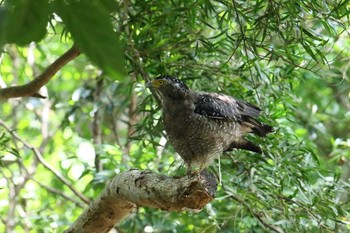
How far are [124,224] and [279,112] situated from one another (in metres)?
1.12

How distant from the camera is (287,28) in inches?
75.6

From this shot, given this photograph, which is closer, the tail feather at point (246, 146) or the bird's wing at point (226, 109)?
the bird's wing at point (226, 109)

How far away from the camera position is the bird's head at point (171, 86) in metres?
2.10

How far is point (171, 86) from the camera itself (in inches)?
83.0

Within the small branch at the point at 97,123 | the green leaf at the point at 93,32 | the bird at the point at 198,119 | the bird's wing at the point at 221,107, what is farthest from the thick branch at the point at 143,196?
the green leaf at the point at 93,32

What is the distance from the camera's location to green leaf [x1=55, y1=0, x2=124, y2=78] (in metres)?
0.54

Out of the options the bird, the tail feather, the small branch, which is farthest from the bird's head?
the small branch

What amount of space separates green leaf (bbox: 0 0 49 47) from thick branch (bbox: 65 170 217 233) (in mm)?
1102

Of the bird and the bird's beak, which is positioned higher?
the bird's beak

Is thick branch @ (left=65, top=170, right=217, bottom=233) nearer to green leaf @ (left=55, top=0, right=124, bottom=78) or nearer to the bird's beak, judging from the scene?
the bird's beak

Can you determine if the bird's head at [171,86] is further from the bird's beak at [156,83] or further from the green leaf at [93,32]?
the green leaf at [93,32]

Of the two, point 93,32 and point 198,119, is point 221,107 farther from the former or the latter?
point 93,32

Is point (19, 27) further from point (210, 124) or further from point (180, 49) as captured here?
point (180, 49)

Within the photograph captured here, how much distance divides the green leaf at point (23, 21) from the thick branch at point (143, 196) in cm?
110
